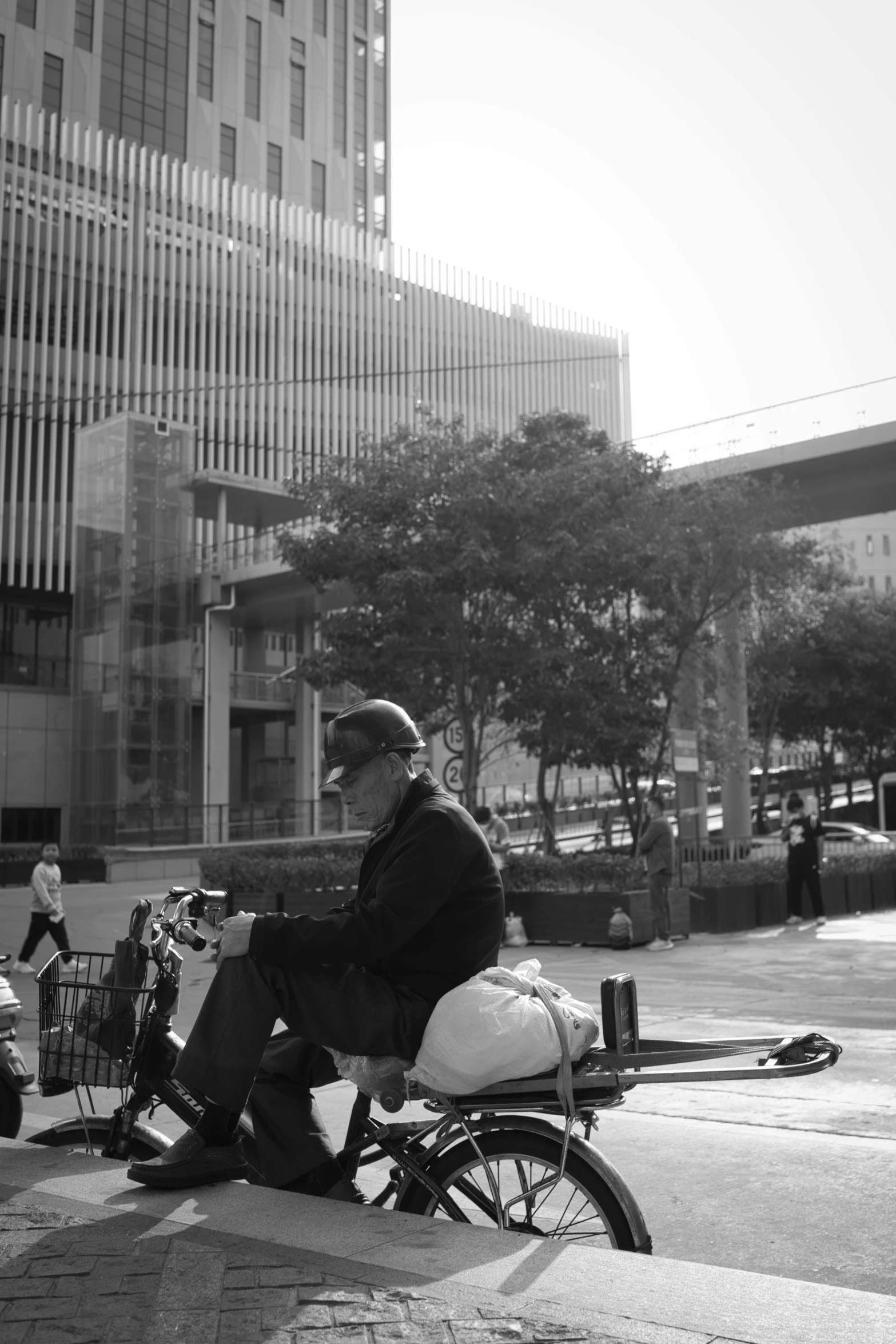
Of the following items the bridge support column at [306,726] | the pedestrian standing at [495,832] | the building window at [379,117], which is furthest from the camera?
the building window at [379,117]

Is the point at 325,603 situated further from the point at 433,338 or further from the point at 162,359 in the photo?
the point at 433,338

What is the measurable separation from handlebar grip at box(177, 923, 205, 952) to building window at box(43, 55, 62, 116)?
176 ft

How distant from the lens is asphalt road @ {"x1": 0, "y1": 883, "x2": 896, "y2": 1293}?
428 cm

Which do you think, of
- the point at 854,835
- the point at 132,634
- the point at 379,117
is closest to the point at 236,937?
the point at 132,634

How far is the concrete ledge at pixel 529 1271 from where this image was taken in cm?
270

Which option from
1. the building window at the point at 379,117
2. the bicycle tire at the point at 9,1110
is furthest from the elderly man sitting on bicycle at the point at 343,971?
the building window at the point at 379,117

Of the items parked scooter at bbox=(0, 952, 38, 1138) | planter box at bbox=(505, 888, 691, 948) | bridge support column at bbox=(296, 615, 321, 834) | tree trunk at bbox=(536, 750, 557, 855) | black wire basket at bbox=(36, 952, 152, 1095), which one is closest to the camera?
black wire basket at bbox=(36, 952, 152, 1095)

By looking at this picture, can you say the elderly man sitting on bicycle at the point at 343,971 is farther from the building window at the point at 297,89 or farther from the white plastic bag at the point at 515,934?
the building window at the point at 297,89

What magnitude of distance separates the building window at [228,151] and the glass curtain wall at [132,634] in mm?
25825

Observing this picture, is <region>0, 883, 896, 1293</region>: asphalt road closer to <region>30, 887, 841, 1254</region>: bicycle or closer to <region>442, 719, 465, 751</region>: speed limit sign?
<region>30, 887, 841, 1254</region>: bicycle

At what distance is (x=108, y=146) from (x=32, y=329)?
923 cm

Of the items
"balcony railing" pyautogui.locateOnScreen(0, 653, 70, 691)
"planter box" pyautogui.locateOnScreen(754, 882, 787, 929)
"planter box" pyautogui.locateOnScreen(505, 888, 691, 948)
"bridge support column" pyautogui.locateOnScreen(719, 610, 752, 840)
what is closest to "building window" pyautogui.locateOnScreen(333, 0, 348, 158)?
"balcony railing" pyautogui.locateOnScreen(0, 653, 70, 691)

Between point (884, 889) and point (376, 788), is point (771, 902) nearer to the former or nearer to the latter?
point (884, 889)

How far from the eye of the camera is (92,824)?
1367 inches
